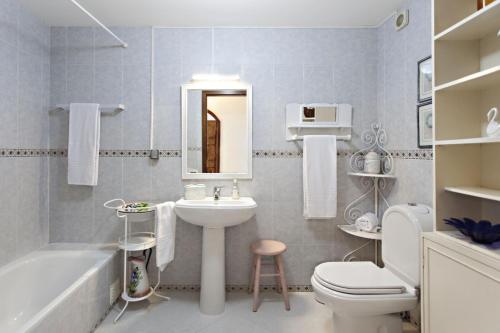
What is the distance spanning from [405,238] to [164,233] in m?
1.68

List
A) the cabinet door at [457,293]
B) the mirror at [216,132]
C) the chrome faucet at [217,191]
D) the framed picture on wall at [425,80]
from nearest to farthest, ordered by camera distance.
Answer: the cabinet door at [457,293] → the framed picture on wall at [425,80] → the chrome faucet at [217,191] → the mirror at [216,132]

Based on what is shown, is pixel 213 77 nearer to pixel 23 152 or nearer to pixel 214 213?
pixel 214 213

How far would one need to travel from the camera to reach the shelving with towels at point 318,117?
2.31 metres

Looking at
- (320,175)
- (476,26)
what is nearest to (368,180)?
(320,175)

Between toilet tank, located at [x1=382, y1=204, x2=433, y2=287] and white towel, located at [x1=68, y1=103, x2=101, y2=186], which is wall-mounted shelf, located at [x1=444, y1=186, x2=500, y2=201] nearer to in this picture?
toilet tank, located at [x1=382, y1=204, x2=433, y2=287]

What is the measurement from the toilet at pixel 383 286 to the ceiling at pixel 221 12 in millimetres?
1563

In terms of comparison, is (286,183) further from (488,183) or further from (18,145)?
(18,145)

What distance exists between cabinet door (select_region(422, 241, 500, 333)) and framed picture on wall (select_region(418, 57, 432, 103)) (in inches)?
39.8

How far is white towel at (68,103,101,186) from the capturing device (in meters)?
2.24

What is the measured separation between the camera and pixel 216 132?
2320 millimetres

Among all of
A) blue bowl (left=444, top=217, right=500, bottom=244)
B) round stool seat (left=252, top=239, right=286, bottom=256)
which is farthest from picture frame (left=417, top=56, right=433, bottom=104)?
round stool seat (left=252, top=239, right=286, bottom=256)

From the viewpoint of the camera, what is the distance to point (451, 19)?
1.35m

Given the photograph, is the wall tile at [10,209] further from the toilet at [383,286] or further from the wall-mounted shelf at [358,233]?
the wall-mounted shelf at [358,233]

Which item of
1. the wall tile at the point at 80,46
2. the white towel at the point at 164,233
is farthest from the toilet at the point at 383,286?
the wall tile at the point at 80,46
